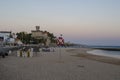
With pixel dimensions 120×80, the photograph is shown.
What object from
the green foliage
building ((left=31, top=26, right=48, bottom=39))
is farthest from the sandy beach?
building ((left=31, top=26, right=48, bottom=39))

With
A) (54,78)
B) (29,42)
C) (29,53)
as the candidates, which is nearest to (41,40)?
(29,42)

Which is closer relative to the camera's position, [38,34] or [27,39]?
[27,39]

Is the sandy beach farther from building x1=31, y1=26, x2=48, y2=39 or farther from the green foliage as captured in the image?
building x1=31, y1=26, x2=48, y2=39

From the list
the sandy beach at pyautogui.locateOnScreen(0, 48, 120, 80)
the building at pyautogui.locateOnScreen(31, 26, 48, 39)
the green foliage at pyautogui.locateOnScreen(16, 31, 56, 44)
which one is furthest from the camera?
the building at pyautogui.locateOnScreen(31, 26, 48, 39)

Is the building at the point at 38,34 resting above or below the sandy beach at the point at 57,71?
above

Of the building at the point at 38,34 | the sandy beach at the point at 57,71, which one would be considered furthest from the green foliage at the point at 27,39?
the sandy beach at the point at 57,71

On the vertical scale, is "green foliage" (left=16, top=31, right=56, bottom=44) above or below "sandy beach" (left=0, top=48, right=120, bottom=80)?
above

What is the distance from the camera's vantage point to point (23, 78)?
9.85 m

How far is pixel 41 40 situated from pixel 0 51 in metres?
103

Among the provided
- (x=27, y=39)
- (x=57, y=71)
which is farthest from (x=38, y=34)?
(x=57, y=71)

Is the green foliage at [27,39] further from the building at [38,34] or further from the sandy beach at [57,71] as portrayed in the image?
the sandy beach at [57,71]

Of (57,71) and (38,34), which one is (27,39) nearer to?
(38,34)

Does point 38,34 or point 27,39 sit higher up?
point 38,34

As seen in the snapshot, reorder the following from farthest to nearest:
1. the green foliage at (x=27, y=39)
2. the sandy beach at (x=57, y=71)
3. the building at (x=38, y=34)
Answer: the building at (x=38, y=34), the green foliage at (x=27, y=39), the sandy beach at (x=57, y=71)
